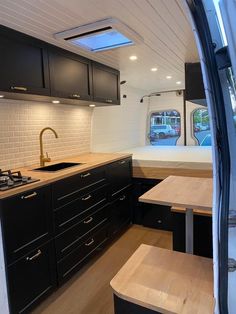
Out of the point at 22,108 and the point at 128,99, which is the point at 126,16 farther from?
the point at 128,99

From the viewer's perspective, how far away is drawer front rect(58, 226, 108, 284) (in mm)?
2180

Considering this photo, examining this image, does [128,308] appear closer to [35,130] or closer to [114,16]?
[114,16]

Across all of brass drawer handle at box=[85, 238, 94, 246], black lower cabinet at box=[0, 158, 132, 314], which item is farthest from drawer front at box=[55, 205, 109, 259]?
brass drawer handle at box=[85, 238, 94, 246]

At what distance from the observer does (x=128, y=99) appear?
5055 mm

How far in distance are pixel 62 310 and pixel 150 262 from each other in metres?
1.05

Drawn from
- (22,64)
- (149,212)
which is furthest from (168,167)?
(22,64)

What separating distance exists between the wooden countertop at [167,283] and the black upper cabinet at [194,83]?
85 centimetres

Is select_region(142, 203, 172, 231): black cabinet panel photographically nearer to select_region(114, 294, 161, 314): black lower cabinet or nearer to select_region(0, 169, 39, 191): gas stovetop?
select_region(0, 169, 39, 191): gas stovetop

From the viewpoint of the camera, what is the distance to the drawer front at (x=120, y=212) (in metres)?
3.00

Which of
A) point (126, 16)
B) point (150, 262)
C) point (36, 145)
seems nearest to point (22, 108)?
point (36, 145)

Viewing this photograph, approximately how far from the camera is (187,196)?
150 cm

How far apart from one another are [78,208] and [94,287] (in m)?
0.71

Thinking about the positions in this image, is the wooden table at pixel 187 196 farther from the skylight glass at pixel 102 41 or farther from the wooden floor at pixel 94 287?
the skylight glass at pixel 102 41

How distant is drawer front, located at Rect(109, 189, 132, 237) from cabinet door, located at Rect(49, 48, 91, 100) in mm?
1352
